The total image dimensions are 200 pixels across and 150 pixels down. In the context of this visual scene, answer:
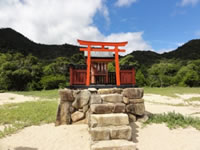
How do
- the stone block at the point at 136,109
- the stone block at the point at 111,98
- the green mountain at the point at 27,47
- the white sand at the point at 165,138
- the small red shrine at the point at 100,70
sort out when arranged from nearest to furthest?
the white sand at the point at 165,138 → the stone block at the point at 111,98 → the stone block at the point at 136,109 → the small red shrine at the point at 100,70 → the green mountain at the point at 27,47

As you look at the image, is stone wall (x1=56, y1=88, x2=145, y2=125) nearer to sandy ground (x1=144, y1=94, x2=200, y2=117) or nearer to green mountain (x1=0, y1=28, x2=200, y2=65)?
sandy ground (x1=144, y1=94, x2=200, y2=117)

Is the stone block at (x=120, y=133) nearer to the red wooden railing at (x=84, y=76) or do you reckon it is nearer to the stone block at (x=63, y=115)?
the stone block at (x=63, y=115)

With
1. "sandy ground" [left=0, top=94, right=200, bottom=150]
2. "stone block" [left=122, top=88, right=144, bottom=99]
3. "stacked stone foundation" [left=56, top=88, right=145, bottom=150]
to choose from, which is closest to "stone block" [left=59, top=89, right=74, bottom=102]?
"stacked stone foundation" [left=56, top=88, right=145, bottom=150]

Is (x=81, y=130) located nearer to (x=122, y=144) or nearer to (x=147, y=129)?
(x=122, y=144)

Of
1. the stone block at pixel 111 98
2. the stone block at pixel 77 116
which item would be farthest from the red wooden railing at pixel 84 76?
the stone block at pixel 111 98

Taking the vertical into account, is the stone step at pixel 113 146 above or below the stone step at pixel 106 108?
below

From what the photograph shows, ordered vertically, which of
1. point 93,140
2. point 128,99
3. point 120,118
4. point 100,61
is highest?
point 100,61

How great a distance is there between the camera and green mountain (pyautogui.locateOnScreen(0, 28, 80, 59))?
33.5 m

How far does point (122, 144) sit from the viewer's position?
2.58 meters

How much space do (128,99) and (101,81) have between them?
2071mm

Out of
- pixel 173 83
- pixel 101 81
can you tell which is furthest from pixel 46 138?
pixel 173 83

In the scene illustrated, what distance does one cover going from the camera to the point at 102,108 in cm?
336

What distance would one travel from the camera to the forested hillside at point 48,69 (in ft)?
65.4

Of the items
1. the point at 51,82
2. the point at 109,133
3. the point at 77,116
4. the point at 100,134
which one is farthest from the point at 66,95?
the point at 51,82
